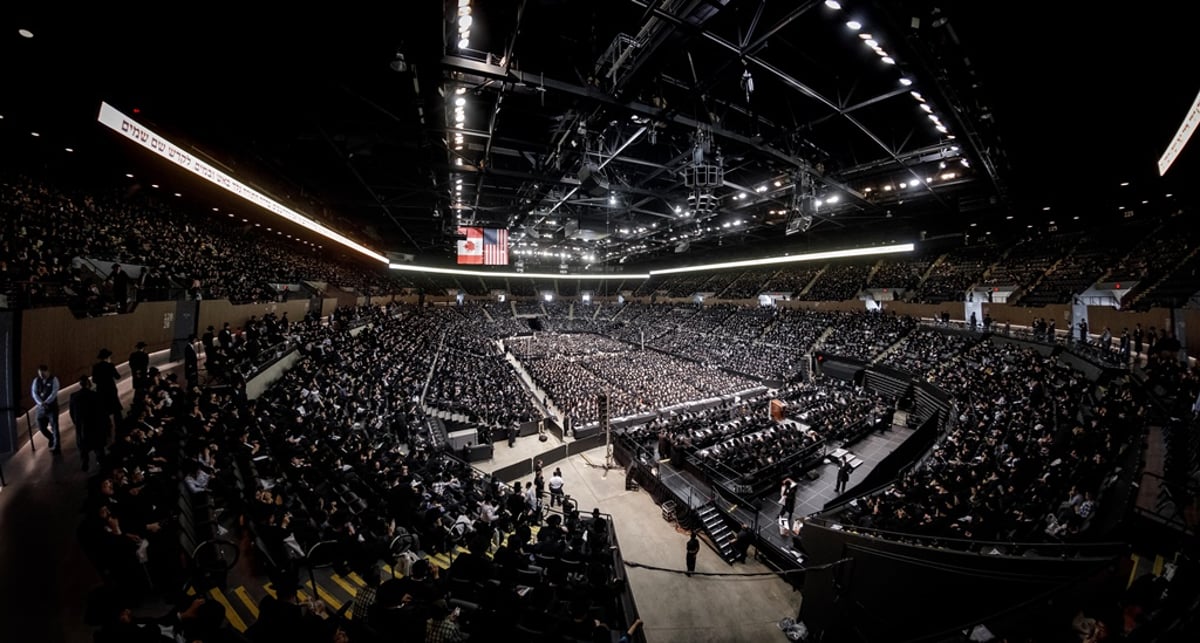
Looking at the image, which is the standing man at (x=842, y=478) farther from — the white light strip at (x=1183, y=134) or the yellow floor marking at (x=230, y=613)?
the yellow floor marking at (x=230, y=613)

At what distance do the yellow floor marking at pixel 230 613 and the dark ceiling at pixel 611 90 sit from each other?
559cm

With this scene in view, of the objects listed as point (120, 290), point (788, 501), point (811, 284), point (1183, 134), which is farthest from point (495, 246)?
point (811, 284)

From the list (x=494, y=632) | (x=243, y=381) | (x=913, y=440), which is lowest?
(x=913, y=440)

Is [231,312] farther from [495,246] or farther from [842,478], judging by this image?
[842,478]

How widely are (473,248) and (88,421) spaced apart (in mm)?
9773

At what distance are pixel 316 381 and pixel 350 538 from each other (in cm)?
823

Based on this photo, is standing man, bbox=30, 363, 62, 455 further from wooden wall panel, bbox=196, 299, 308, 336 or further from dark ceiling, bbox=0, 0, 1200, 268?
wooden wall panel, bbox=196, 299, 308, 336

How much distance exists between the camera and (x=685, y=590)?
27.6 feet

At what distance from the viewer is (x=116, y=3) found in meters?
3.61

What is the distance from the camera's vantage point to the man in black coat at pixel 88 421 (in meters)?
4.89

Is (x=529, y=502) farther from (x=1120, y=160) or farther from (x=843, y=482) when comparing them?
(x=1120, y=160)

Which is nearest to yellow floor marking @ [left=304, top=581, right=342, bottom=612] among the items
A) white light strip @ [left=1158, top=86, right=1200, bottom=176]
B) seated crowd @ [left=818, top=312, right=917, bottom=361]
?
white light strip @ [left=1158, top=86, right=1200, bottom=176]

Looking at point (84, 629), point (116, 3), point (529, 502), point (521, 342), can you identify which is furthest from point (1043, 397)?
point (521, 342)

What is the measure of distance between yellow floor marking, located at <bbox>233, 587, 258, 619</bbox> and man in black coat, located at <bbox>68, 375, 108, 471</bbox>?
308cm
